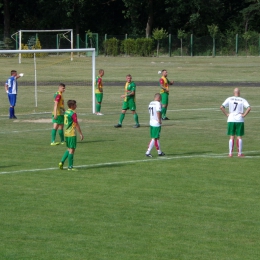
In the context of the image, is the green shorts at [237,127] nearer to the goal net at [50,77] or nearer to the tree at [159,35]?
the goal net at [50,77]

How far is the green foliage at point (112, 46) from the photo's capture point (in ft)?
267

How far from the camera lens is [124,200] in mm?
14398

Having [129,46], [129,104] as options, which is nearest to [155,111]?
[129,104]

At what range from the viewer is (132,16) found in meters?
87.2

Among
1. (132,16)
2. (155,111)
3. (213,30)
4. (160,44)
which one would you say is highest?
(132,16)

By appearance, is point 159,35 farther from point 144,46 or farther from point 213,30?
point 213,30

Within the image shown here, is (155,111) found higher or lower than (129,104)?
higher

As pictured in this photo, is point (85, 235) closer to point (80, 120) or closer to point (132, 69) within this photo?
point (80, 120)

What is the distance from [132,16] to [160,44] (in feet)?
20.8

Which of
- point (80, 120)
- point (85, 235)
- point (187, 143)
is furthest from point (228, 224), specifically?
point (80, 120)

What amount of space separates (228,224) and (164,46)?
7251cm

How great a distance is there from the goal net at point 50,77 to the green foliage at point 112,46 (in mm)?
19849

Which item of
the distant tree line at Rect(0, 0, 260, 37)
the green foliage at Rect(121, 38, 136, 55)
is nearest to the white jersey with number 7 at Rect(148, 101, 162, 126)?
the green foliage at Rect(121, 38, 136, 55)

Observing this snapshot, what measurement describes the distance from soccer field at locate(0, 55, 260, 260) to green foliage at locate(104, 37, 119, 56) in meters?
54.6
